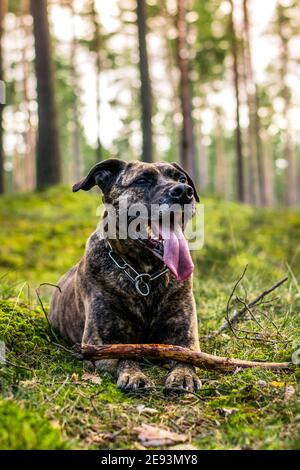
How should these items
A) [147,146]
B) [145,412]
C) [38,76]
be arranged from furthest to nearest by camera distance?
[147,146]
[38,76]
[145,412]

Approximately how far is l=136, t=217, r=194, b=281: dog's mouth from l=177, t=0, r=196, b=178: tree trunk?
53.8 feet

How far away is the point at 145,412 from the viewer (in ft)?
11.1

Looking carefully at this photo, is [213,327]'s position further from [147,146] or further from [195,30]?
[195,30]

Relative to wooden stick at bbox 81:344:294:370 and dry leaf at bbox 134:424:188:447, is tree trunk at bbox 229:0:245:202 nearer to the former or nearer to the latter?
wooden stick at bbox 81:344:294:370

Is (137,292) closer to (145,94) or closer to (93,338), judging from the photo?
(93,338)

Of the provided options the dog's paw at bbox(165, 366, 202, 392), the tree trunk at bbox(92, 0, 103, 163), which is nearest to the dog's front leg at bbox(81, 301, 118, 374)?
the dog's paw at bbox(165, 366, 202, 392)

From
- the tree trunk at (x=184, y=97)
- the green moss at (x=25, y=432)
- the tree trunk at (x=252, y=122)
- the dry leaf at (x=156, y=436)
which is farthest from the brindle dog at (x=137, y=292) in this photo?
the tree trunk at (x=252, y=122)

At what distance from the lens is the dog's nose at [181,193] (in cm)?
422

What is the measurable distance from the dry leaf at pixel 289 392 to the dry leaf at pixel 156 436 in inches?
27.3

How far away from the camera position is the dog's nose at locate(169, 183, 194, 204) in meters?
4.22

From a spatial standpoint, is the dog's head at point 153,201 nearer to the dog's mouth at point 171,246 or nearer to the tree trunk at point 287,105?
the dog's mouth at point 171,246

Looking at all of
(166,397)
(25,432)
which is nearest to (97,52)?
(166,397)
